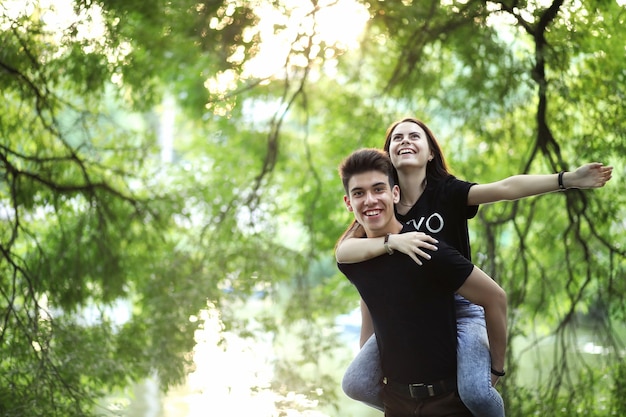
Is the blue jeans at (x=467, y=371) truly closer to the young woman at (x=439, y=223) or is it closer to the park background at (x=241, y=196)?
the young woman at (x=439, y=223)

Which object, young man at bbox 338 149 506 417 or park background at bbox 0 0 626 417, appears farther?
park background at bbox 0 0 626 417

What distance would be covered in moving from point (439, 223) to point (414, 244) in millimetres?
407

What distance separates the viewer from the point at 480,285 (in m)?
2.16

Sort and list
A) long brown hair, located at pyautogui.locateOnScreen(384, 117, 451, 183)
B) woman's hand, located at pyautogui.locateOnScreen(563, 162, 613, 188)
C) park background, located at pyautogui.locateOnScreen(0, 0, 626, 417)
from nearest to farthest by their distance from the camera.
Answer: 1. woman's hand, located at pyautogui.locateOnScreen(563, 162, 613, 188)
2. long brown hair, located at pyautogui.locateOnScreen(384, 117, 451, 183)
3. park background, located at pyautogui.locateOnScreen(0, 0, 626, 417)

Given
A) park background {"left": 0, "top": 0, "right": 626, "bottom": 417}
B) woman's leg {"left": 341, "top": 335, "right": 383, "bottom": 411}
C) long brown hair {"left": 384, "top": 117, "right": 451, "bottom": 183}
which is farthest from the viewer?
park background {"left": 0, "top": 0, "right": 626, "bottom": 417}

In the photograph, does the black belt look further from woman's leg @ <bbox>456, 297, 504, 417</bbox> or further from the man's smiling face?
the man's smiling face

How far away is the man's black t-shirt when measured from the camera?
2143 millimetres

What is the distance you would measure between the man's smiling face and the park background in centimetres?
268

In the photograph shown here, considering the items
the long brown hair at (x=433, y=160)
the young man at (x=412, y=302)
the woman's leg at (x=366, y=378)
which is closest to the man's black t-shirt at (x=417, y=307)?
the young man at (x=412, y=302)

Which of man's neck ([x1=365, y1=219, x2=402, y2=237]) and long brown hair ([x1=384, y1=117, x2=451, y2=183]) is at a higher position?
long brown hair ([x1=384, y1=117, x2=451, y2=183])

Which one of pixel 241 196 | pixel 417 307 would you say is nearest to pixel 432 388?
pixel 417 307

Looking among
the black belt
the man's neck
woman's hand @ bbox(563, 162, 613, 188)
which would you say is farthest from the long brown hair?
the black belt

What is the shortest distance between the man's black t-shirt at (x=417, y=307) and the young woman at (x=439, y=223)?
4 centimetres

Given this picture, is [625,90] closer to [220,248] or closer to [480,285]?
[220,248]
